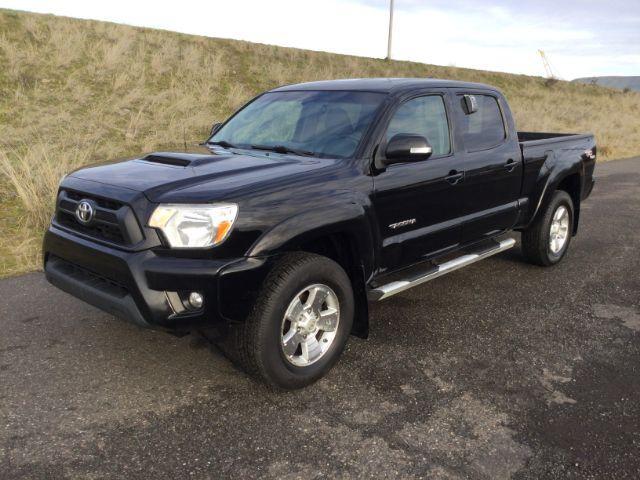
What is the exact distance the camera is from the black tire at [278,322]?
307cm

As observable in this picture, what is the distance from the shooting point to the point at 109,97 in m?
15.1

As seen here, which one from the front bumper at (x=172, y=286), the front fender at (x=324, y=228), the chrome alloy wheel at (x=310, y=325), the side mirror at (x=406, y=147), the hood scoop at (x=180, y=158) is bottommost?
the chrome alloy wheel at (x=310, y=325)

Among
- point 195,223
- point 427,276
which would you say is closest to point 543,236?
point 427,276

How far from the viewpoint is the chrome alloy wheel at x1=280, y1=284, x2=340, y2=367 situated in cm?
329

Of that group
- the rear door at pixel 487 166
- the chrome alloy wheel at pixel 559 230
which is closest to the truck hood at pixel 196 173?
the rear door at pixel 487 166

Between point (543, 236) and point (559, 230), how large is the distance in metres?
0.47

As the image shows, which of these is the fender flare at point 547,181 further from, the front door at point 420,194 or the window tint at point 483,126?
the front door at point 420,194

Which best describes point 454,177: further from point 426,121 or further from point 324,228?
point 324,228

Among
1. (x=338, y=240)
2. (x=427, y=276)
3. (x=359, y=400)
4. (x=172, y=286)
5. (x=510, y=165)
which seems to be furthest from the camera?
(x=510, y=165)

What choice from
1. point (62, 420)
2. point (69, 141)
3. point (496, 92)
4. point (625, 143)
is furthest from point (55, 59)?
point (625, 143)

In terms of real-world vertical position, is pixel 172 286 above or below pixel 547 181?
below

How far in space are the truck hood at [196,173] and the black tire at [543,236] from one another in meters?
2.82

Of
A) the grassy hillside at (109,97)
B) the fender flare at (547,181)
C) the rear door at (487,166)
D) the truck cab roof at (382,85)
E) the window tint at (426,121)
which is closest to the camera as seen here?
the window tint at (426,121)

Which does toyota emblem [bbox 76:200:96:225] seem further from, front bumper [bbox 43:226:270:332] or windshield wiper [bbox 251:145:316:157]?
windshield wiper [bbox 251:145:316:157]
